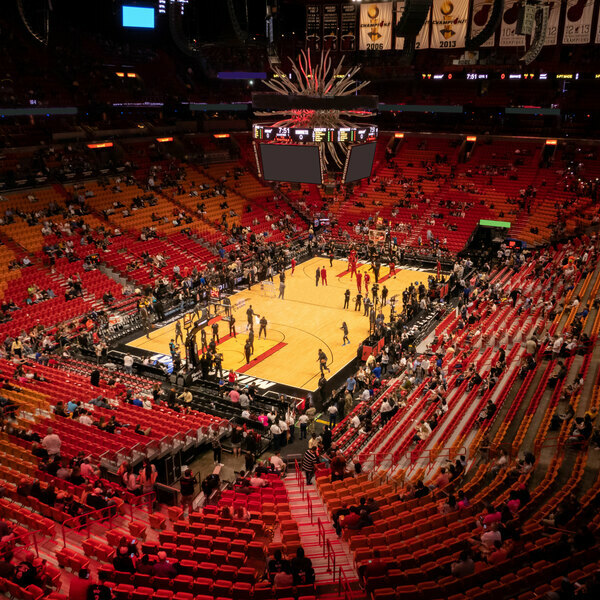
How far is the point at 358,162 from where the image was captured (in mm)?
21031

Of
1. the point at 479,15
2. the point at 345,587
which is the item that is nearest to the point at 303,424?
the point at 345,587

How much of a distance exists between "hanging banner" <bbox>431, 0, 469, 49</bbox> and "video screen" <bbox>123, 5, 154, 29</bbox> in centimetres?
1956

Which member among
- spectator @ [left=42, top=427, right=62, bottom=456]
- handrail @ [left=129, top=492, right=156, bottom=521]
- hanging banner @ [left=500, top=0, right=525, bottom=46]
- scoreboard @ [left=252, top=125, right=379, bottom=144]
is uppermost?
hanging banner @ [left=500, top=0, right=525, bottom=46]

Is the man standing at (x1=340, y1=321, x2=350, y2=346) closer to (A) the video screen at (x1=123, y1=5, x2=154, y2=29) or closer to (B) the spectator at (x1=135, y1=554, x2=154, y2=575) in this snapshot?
(B) the spectator at (x1=135, y1=554, x2=154, y2=575)

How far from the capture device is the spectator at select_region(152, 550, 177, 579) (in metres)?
9.73

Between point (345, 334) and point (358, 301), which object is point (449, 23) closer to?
point (358, 301)

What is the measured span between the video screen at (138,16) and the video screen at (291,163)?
25619 millimetres

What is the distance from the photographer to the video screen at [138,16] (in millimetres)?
40000

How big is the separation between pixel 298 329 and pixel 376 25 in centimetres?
2140

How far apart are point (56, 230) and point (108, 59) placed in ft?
63.2

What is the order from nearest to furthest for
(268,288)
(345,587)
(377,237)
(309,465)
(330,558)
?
(345,587), (330,558), (309,465), (268,288), (377,237)

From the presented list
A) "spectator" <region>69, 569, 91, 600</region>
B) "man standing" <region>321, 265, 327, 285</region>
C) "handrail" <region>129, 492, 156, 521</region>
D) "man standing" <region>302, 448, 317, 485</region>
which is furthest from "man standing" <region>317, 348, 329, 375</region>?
"spectator" <region>69, 569, 91, 600</region>

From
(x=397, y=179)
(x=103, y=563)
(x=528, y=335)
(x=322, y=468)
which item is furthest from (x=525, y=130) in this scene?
(x=103, y=563)

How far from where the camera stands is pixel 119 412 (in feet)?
57.7
